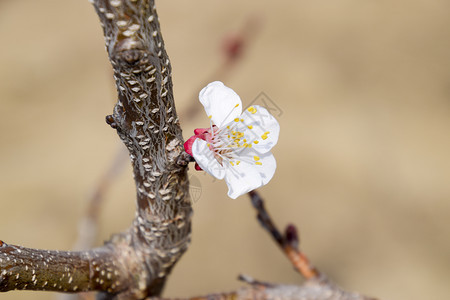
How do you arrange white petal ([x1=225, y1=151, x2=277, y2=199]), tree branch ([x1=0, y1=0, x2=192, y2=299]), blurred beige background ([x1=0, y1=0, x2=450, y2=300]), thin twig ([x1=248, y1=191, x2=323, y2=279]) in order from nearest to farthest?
tree branch ([x1=0, y1=0, x2=192, y2=299])
white petal ([x1=225, y1=151, x2=277, y2=199])
thin twig ([x1=248, y1=191, x2=323, y2=279])
blurred beige background ([x1=0, y1=0, x2=450, y2=300])

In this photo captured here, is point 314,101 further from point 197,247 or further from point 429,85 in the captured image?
point 197,247

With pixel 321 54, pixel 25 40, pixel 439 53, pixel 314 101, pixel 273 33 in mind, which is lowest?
pixel 439 53

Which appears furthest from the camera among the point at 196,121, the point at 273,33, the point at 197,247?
the point at 273,33

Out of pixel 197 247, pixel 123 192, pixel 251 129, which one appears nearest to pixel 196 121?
pixel 123 192

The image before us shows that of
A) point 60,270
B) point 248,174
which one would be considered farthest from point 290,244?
point 60,270

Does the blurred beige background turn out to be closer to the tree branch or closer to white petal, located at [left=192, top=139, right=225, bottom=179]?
the tree branch

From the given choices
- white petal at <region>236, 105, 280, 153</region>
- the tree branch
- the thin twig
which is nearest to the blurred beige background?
the thin twig

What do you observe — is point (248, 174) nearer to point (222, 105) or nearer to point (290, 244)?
point (222, 105)
